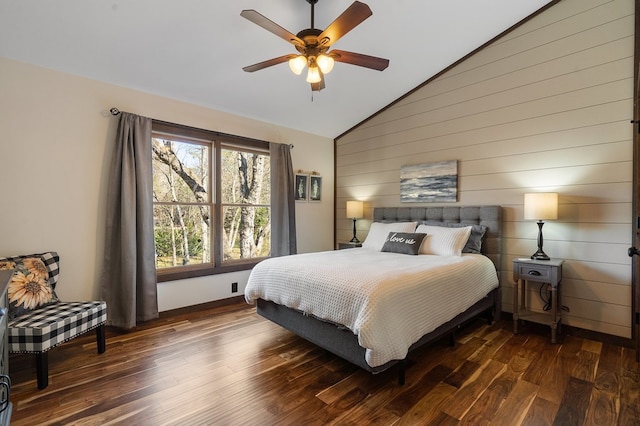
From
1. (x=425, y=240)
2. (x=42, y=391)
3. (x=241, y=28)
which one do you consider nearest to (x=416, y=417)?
(x=425, y=240)

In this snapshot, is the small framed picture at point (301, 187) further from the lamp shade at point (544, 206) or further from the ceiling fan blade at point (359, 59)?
the lamp shade at point (544, 206)

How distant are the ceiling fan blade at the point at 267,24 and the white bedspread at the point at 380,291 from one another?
1.76 meters

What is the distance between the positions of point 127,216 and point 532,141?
170 inches

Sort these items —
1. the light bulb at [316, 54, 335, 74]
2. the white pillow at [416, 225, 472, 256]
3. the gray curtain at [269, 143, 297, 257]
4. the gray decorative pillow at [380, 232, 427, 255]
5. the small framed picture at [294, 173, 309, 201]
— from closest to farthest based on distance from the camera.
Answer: the light bulb at [316, 54, 335, 74] → the white pillow at [416, 225, 472, 256] → the gray decorative pillow at [380, 232, 427, 255] → the gray curtain at [269, 143, 297, 257] → the small framed picture at [294, 173, 309, 201]

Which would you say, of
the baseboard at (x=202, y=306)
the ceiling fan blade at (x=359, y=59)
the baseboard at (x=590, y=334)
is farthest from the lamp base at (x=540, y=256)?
the baseboard at (x=202, y=306)

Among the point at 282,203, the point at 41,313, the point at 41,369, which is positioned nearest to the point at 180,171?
the point at 282,203

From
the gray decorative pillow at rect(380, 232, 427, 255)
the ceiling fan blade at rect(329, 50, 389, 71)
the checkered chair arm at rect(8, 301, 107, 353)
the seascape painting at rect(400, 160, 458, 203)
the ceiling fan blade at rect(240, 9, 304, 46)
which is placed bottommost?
the checkered chair arm at rect(8, 301, 107, 353)

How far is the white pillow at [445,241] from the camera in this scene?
3.25m

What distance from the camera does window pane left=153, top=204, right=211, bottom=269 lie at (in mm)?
3582

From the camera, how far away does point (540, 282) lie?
299 cm

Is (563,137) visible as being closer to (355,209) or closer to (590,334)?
(590,334)

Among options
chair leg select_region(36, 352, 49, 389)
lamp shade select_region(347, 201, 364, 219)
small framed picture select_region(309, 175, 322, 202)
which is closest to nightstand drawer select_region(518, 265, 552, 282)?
lamp shade select_region(347, 201, 364, 219)

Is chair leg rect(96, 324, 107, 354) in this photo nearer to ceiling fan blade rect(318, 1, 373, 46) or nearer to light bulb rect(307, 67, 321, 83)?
light bulb rect(307, 67, 321, 83)

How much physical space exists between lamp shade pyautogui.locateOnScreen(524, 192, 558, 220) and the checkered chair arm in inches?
159
